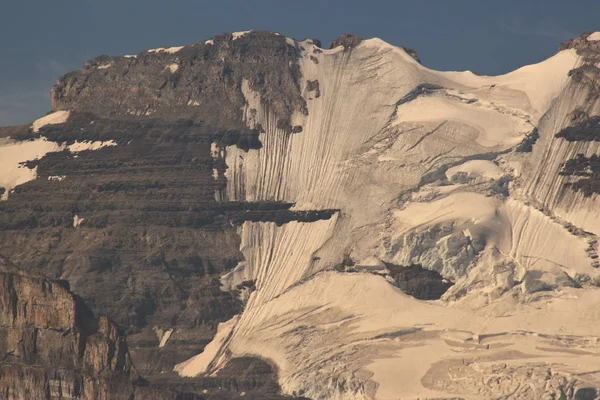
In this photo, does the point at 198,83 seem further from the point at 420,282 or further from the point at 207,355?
the point at 420,282

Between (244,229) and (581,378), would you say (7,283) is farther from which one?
(244,229)

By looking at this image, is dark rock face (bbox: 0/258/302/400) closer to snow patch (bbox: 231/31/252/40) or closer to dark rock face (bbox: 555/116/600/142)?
dark rock face (bbox: 555/116/600/142)

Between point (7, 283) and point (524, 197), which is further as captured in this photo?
point (524, 197)

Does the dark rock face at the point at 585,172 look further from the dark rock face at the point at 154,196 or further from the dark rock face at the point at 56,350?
the dark rock face at the point at 56,350

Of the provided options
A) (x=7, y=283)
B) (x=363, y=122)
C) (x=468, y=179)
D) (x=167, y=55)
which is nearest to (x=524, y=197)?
(x=468, y=179)

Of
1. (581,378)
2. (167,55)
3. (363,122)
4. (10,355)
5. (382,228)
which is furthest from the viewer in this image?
(167,55)

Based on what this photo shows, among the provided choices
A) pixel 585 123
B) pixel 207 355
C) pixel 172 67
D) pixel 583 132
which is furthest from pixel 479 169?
pixel 172 67

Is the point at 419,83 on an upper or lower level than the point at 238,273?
upper
